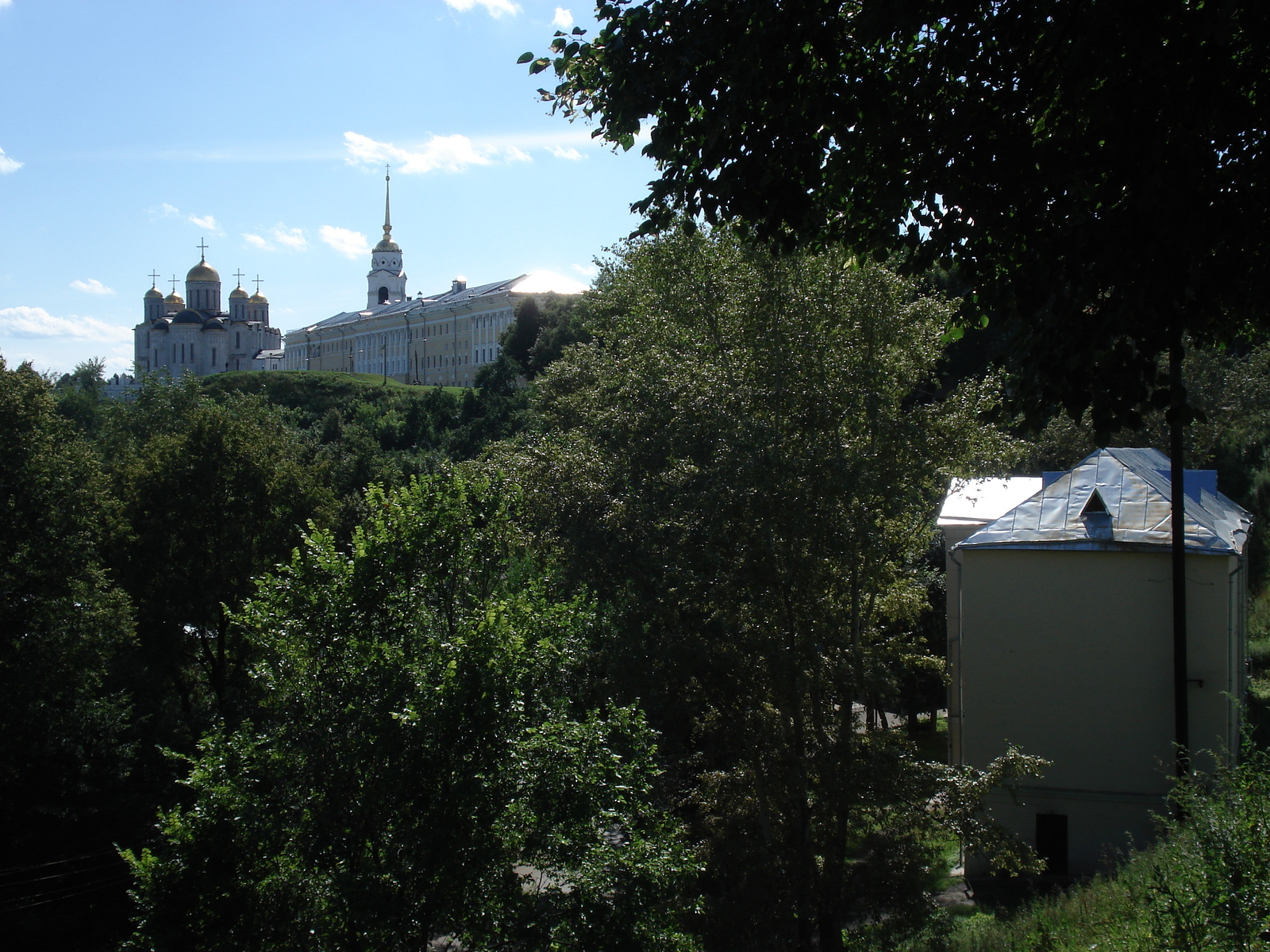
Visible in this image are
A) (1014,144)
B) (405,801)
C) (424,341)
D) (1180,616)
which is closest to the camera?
(1014,144)

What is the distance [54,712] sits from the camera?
1752cm

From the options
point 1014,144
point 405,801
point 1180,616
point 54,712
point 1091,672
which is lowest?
point 54,712

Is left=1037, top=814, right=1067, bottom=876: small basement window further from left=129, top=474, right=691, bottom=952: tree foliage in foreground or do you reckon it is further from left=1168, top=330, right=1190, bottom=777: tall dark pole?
left=129, top=474, right=691, bottom=952: tree foliage in foreground

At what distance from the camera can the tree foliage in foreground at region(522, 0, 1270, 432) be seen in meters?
6.19

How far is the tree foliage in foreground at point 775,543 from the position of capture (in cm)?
1255

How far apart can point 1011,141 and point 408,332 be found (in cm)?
10415

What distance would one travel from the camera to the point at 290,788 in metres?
10.2

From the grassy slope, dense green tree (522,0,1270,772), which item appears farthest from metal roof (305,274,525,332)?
dense green tree (522,0,1270,772)

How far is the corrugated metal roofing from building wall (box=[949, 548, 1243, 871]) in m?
0.23

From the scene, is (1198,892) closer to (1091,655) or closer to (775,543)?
(775,543)

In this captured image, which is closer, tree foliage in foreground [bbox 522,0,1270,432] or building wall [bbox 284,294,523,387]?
tree foliage in foreground [bbox 522,0,1270,432]

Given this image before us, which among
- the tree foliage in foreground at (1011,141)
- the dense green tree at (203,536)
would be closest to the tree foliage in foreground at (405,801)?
the tree foliage in foreground at (1011,141)

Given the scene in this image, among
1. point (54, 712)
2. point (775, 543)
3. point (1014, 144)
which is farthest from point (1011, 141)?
point (54, 712)

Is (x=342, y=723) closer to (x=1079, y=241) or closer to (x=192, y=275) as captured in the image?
(x=1079, y=241)
